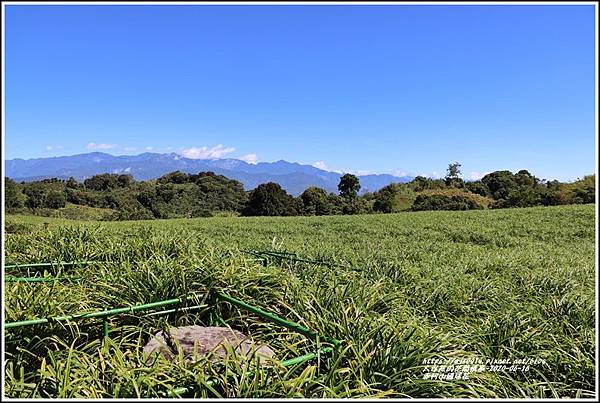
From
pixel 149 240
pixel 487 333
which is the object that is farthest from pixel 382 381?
pixel 149 240

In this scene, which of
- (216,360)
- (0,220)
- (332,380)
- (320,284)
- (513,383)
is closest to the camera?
(0,220)

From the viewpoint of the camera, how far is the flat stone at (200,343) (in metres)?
2.14

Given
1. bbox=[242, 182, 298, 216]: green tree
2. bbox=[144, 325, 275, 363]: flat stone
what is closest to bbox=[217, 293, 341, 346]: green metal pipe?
bbox=[144, 325, 275, 363]: flat stone

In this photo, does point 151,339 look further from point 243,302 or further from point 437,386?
point 437,386

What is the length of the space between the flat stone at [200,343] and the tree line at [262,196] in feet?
68.7

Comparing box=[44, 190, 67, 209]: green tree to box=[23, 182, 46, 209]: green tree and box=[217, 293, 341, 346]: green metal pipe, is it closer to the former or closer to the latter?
box=[23, 182, 46, 209]: green tree

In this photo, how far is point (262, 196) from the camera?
2906 cm

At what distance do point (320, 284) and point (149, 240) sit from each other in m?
1.95

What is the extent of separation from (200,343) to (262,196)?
26852mm

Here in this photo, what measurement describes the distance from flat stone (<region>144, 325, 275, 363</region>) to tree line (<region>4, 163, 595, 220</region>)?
2094 cm

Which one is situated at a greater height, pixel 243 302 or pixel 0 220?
pixel 0 220

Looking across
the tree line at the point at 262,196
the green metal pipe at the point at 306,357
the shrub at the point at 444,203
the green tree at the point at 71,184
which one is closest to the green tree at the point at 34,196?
the tree line at the point at 262,196

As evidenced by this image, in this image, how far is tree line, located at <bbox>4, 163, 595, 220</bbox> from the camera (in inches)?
944

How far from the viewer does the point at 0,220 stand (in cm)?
150
